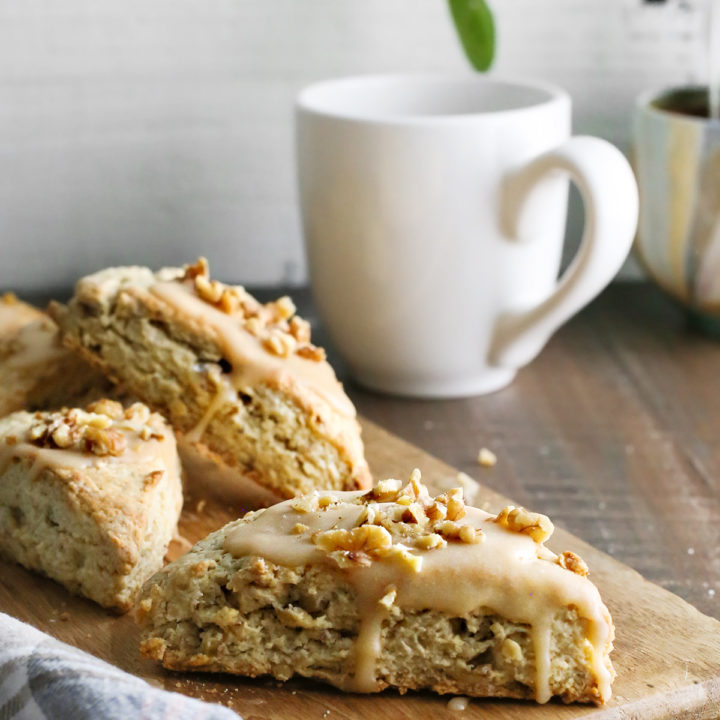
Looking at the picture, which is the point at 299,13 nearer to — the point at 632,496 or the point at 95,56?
the point at 95,56

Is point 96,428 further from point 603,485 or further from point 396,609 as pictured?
point 603,485

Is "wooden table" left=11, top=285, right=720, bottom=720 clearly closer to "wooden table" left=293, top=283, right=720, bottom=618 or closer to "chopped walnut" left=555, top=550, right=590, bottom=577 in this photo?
"wooden table" left=293, top=283, right=720, bottom=618

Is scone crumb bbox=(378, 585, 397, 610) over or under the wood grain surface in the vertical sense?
over

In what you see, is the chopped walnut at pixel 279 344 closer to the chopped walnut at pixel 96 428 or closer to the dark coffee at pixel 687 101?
the chopped walnut at pixel 96 428

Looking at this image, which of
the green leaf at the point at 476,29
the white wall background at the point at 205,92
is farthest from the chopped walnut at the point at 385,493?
the white wall background at the point at 205,92

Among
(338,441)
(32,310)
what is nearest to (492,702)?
(338,441)

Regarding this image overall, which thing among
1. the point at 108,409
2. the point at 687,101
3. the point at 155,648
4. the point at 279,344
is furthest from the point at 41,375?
the point at 687,101

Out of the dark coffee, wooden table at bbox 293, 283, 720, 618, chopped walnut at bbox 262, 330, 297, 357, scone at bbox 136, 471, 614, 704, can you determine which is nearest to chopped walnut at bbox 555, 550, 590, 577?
scone at bbox 136, 471, 614, 704
